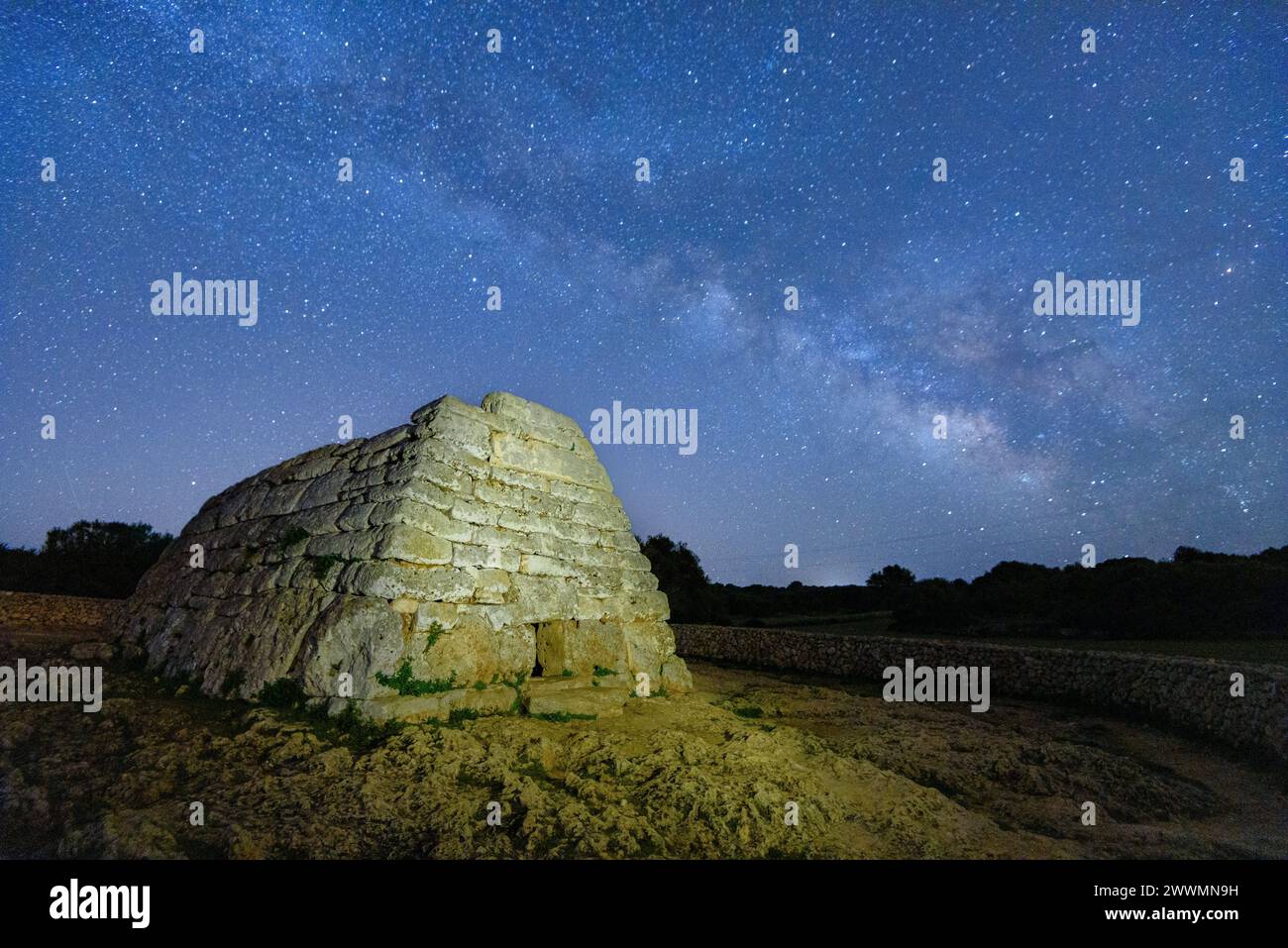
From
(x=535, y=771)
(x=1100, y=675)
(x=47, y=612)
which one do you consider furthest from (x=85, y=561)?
(x=1100, y=675)

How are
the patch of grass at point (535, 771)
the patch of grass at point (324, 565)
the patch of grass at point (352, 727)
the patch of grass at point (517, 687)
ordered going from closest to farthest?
the patch of grass at point (535, 771)
the patch of grass at point (352, 727)
the patch of grass at point (517, 687)
the patch of grass at point (324, 565)

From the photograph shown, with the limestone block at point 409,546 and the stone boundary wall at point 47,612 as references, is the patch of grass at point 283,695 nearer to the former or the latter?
the limestone block at point 409,546

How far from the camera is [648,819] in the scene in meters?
3.92

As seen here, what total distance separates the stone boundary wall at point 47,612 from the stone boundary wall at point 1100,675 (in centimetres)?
1855

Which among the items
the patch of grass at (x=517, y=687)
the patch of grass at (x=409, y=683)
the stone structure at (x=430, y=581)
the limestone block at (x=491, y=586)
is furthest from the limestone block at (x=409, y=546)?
the patch of grass at (x=517, y=687)

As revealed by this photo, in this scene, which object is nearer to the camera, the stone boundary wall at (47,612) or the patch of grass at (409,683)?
the patch of grass at (409,683)

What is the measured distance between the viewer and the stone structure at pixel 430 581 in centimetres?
574

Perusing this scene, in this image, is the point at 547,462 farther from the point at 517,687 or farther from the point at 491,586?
the point at 517,687

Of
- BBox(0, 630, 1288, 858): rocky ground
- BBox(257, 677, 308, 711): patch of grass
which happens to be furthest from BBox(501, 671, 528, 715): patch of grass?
BBox(257, 677, 308, 711): patch of grass

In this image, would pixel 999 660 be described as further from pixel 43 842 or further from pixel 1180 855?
pixel 43 842

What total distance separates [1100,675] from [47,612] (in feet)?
81.3

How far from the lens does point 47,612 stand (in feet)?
46.8

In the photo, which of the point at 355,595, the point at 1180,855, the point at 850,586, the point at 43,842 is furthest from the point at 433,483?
the point at 850,586

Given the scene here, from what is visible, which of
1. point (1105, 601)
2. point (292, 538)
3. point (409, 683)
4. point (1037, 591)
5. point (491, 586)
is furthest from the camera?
point (1037, 591)
